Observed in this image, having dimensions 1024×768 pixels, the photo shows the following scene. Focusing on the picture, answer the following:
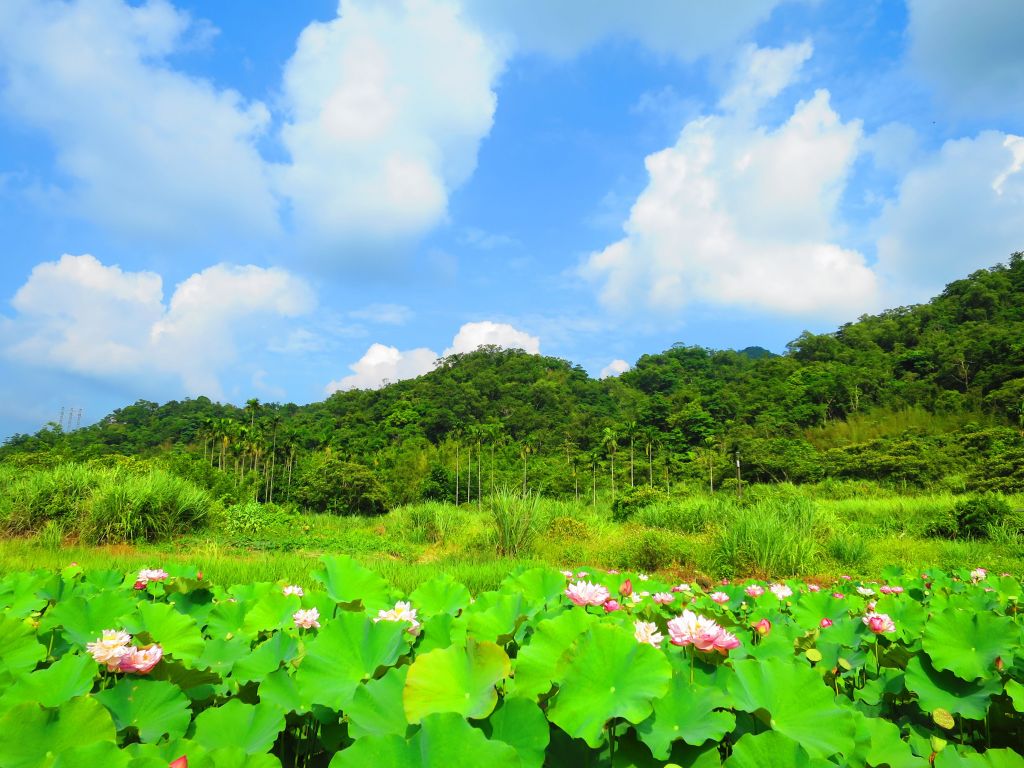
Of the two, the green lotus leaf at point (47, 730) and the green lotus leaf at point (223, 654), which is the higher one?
the green lotus leaf at point (47, 730)

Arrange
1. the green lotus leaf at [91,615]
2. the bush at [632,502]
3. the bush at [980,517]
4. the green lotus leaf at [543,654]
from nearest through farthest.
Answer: the green lotus leaf at [543,654]
the green lotus leaf at [91,615]
the bush at [980,517]
the bush at [632,502]

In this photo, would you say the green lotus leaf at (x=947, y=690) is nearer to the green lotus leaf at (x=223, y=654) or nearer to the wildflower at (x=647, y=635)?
the wildflower at (x=647, y=635)

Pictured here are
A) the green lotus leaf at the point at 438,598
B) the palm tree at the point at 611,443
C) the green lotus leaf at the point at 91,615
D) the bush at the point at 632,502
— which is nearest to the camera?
the green lotus leaf at the point at 91,615

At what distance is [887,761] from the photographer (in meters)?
0.89

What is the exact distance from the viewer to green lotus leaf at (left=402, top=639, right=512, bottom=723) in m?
0.77

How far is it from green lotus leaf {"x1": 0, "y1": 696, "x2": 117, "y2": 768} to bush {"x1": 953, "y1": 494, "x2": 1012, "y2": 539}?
1492 cm

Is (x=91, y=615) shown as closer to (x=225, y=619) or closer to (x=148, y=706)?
(x=225, y=619)

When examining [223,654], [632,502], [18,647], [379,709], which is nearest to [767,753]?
[379,709]

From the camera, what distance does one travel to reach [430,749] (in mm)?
610

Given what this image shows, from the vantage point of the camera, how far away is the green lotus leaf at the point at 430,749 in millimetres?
593

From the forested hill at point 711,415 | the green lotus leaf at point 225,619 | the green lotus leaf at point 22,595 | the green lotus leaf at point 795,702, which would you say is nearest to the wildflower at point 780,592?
the green lotus leaf at point 795,702

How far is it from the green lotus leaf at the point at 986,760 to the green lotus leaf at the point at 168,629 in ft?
4.61

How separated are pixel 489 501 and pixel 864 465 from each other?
24562mm

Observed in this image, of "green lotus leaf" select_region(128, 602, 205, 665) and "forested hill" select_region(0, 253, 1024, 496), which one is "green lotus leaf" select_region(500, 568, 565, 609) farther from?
"forested hill" select_region(0, 253, 1024, 496)
